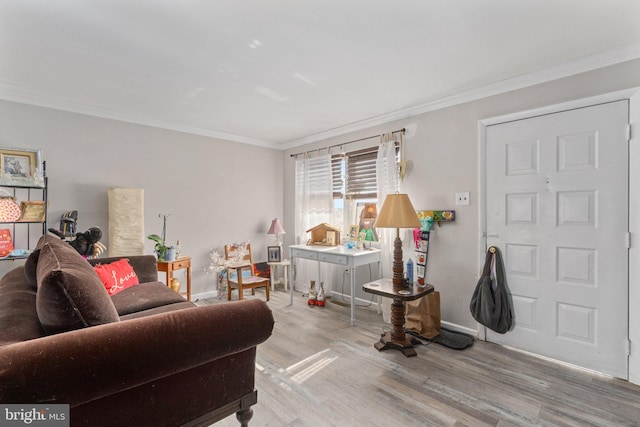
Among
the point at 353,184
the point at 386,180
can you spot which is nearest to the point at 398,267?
the point at 386,180

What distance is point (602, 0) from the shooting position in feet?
5.50

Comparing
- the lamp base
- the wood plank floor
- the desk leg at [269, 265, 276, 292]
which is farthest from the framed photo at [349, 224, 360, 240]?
the desk leg at [269, 265, 276, 292]

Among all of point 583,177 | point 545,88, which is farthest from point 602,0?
point 583,177

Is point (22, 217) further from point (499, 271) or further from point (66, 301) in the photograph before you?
point (499, 271)

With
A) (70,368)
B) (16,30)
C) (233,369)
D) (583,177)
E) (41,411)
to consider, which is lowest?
(233,369)

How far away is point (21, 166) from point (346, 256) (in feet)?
11.1

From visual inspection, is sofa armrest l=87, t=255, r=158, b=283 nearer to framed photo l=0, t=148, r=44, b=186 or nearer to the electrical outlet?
framed photo l=0, t=148, r=44, b=186

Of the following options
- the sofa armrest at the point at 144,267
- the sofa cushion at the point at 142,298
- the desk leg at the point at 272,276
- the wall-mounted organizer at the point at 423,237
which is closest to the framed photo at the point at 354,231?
the wall-mounted organizer at the point at 423,237

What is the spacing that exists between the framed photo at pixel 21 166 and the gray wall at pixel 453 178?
3.79 metres

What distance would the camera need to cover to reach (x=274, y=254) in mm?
4633

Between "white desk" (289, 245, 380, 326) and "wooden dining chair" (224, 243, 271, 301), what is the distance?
0.62 meters

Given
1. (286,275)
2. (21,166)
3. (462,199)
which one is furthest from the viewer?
(286,275)

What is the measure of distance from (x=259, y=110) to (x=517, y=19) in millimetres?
2486

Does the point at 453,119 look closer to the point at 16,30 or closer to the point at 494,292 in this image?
the point at 494,292
